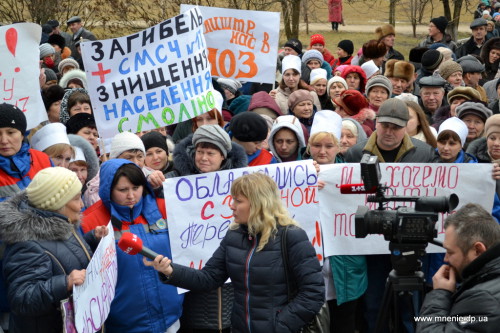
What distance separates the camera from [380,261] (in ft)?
19.7

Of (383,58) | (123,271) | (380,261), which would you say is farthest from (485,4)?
(123,271)

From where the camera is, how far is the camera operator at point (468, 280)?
3.45 metres

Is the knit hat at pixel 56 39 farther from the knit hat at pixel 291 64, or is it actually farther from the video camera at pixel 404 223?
the video camera at pixel 404 223

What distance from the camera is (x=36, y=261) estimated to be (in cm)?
417

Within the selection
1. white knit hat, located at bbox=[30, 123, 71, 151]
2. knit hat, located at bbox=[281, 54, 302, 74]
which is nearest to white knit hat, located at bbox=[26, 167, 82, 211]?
white knit hat, located at bbox=[30, 123, 71, 151]

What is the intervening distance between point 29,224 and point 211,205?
1.55 m

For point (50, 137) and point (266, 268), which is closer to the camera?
point (266, 268)

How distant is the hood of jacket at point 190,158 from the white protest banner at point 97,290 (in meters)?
1.03

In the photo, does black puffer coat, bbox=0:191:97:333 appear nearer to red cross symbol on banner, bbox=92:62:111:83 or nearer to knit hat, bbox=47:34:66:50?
red cross symbol on banner, bbox=92:62:111:83

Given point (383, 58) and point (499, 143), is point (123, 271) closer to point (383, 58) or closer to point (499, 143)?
point (499, 143)

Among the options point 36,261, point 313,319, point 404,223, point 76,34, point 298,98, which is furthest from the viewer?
point 76,34

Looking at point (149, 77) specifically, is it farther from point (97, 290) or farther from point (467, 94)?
point (467, 94)

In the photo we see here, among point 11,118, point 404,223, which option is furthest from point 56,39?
point 404,223

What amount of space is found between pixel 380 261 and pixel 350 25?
27860 millimetres
